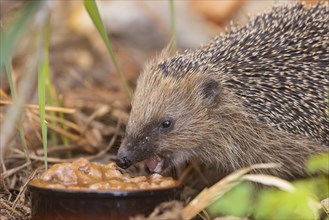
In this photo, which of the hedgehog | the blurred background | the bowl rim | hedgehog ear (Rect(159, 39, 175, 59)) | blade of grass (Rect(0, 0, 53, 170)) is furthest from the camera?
the blurred background

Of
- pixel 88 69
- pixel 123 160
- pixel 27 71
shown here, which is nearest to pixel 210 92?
pixel 123 160

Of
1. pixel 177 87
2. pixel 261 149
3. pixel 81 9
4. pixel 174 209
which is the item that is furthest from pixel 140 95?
pixel 81 9

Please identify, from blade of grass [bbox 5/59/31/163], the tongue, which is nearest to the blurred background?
blade of grass [bbox 5/59/31/163]

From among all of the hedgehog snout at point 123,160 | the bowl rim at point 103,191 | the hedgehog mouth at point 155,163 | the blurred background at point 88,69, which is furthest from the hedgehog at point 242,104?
the bowl rim at point 103,191

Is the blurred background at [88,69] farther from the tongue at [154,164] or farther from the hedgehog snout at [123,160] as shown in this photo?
the tongue at [154,164]

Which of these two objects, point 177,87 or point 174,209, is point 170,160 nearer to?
point 177,87

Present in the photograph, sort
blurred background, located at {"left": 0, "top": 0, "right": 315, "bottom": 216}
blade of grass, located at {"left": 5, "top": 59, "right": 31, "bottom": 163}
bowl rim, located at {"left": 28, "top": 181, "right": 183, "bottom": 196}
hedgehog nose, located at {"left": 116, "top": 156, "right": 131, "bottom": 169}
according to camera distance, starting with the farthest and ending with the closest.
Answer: blurred background, located at {"left": 0, "top": 0, "right": 315, "bottom": 216}
hedgehog nose, located at {"left": 116, "top": 156, "right": 131, "bottom": 169}
blade of grass, located at {"left": 5, "top": 59, "right": 31, "bottom": 163}
bowl rim, located at {"left": 28, "top": 181, "right": 183, "bottom": 196}

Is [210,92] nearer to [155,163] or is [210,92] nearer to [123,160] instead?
[155,163]

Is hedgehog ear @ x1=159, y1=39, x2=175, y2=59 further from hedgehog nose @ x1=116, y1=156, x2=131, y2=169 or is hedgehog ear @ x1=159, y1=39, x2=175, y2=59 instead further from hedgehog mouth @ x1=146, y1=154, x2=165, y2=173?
hedgehog nose @ x1=116, y1=156, x2=131, y2=169
